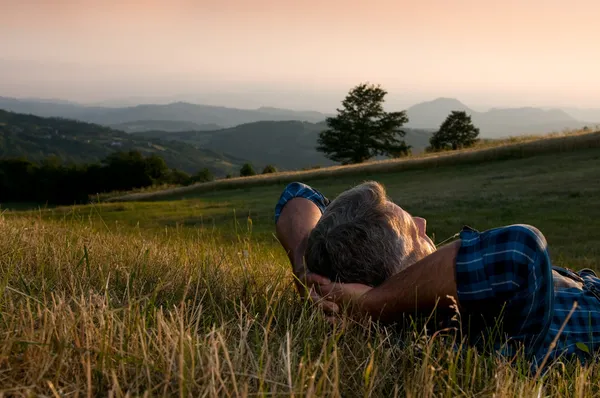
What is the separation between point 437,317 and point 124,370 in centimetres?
164

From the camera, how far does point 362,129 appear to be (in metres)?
61.6

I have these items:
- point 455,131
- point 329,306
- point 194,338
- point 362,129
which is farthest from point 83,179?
point 194,338

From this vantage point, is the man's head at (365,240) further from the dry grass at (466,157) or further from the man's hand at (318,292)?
the dry grass at (466,157)

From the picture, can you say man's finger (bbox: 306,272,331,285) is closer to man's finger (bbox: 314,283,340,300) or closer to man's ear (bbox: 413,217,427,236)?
man's finger (bbox: 314,283,340,300)

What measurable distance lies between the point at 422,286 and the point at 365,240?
354 millimetres

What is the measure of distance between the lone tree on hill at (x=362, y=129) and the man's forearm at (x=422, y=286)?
59199 mm

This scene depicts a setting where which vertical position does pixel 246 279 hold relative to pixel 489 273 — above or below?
below

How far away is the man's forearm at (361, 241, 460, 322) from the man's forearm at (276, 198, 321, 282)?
0.72m

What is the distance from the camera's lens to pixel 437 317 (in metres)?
2.56

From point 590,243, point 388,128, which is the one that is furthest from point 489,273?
point 388,128

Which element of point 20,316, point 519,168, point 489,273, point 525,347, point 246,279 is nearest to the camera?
point 20,316

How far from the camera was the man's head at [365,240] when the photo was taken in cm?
241

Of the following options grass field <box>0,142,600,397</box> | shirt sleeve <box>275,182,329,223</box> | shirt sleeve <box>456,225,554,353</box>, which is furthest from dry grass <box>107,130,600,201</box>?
shirt sleeve <box>456,225,554,353</box>

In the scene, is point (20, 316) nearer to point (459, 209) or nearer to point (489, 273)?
point (489, 273)
